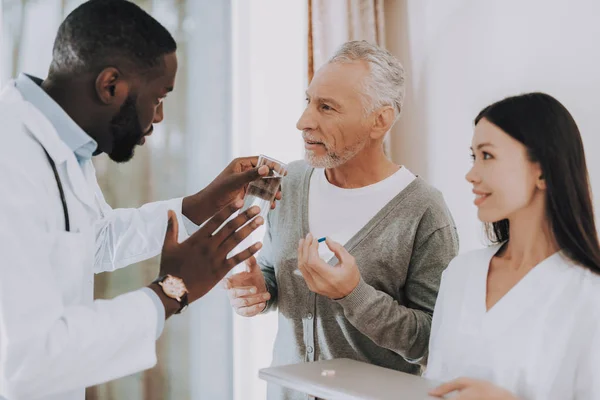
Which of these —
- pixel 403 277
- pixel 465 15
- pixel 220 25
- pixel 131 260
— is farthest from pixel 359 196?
pixel 220 25

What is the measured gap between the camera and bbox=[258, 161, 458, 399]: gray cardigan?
1.49 meters

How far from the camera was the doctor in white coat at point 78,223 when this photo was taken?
2.92 feet

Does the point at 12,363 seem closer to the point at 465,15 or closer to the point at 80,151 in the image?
the point at 80,151

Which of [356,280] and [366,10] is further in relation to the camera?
[366,10]

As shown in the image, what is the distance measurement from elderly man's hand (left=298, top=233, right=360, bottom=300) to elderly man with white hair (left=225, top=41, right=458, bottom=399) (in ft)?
0.38

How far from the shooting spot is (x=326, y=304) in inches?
61.2

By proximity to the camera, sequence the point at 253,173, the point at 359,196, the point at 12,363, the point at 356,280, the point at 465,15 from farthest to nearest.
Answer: the point at 465,15
the point at 359,196
the point at 253,173
the point at 356,280
the point at 12,363

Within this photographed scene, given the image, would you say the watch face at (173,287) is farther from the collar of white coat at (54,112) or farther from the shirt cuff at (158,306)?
the collar of white coat at (54,112)

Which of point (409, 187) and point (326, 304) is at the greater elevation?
point (409, 187)

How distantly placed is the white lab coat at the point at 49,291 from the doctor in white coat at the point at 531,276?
660 mm

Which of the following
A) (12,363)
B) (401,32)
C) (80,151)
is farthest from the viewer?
(401,32)

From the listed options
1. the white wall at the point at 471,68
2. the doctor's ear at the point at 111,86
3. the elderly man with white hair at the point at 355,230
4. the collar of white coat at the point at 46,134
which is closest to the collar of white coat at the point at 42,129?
the collar of white coat at the point at 46,134

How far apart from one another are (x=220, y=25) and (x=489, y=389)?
208 centimetres

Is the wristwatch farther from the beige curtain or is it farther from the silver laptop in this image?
the beige curtain
